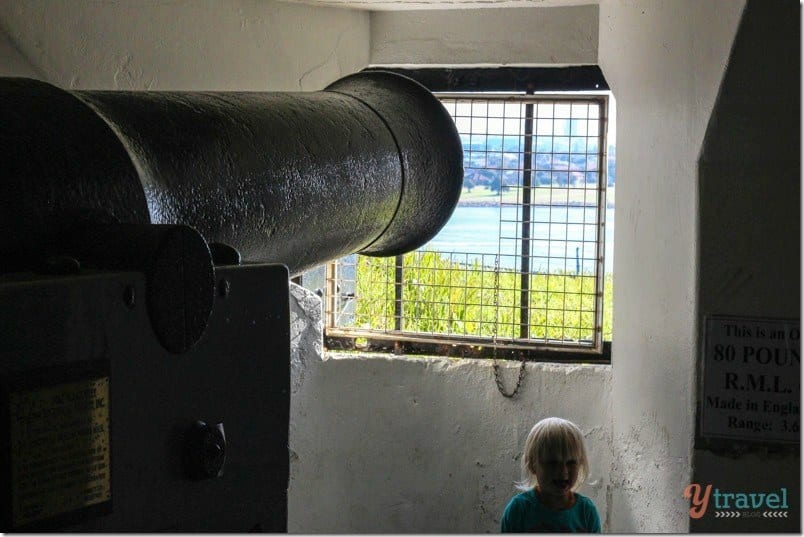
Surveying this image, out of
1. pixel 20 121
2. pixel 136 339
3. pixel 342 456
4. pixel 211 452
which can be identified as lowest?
pixel 342 456

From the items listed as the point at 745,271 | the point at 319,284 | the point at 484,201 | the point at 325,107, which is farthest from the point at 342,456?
the point at 325,107

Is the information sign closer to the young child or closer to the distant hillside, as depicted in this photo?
the young child

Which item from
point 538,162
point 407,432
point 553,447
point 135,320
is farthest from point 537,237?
point 135,320

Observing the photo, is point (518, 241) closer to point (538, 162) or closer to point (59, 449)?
point (538, 162)

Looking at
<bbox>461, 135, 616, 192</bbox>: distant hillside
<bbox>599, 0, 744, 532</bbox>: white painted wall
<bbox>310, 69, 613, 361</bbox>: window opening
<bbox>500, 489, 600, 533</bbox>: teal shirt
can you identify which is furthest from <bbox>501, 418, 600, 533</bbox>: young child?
<bbox>461, 135, 616, 192</bbox>: distant hillside

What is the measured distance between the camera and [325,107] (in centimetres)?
174

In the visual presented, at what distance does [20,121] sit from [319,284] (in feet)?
9.64

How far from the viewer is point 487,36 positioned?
11.7ft

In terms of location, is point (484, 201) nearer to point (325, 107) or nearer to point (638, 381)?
point (638, 381)

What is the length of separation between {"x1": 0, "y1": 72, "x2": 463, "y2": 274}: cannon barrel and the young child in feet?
2.01

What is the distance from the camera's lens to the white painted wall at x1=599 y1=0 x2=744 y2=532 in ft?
7.40

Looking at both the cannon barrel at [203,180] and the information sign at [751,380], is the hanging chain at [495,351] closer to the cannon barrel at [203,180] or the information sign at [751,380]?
the information sign at [751,380]

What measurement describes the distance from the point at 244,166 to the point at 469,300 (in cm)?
252

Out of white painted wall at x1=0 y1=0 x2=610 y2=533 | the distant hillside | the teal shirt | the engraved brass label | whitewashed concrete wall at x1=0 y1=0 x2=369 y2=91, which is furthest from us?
the distant hillside
